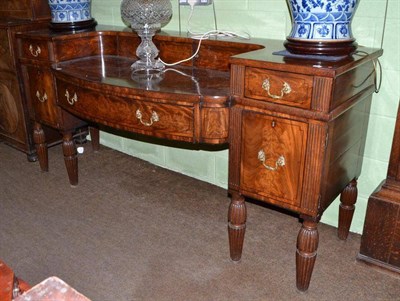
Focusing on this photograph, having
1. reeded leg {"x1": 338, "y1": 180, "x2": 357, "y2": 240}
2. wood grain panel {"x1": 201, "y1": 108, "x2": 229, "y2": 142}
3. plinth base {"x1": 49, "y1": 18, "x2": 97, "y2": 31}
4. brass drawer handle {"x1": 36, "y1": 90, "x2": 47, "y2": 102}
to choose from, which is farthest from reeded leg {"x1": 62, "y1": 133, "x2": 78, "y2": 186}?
reeded leg {"x1": 338, "y1": 180, "x2": 357, "y2": 240}

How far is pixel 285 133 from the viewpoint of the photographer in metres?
1.46

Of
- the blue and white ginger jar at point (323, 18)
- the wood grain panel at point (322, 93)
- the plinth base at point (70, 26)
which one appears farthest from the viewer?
the plinth base at point (70, 26)

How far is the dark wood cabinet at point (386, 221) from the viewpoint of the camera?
1676mm

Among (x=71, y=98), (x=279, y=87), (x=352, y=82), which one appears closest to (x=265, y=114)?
(x=279, y=87)

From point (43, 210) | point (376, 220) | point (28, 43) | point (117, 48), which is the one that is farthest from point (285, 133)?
point (28, 43)

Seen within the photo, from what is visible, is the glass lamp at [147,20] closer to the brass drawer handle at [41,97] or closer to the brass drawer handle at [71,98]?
the brass drawer handle at [71,98]

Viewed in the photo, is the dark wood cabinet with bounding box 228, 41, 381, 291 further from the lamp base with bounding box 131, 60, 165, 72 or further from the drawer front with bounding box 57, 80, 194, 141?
the lamp base with bounding box 131, 60, 165, 72

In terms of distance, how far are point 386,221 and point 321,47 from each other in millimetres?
759

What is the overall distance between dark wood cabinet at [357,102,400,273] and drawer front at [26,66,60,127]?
1.65 metres

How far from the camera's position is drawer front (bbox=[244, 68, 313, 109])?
1.37 m

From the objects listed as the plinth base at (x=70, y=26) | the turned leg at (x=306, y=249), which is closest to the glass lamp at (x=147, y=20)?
the plinth base at (x=70, y=26)

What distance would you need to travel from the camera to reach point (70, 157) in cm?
245

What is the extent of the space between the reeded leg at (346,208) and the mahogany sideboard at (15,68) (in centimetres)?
194

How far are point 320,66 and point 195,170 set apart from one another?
1.40m
